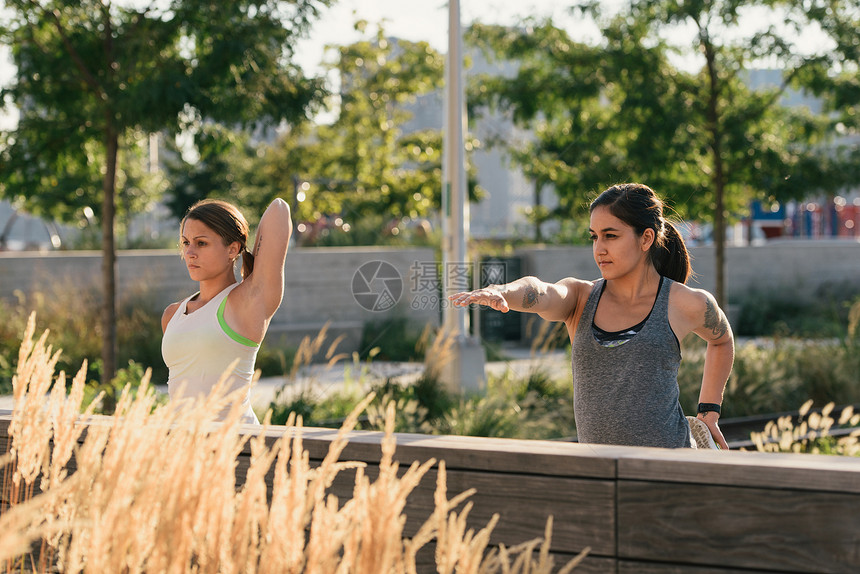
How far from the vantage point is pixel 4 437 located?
2.37 meters

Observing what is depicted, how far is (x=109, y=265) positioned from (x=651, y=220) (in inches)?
203

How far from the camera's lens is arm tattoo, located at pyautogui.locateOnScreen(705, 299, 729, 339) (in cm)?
268

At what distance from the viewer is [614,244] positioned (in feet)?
8.88

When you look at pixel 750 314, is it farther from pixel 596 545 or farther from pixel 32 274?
pixel 596 545

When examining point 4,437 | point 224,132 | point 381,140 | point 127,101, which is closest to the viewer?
point 4,437

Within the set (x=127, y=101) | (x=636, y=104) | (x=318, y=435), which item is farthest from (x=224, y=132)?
(x=318, y=435)

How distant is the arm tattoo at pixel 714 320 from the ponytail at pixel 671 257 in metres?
0.21

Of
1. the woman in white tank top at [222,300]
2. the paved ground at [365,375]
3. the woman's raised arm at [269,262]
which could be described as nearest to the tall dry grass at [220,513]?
the woman in white tank top at [222,300]

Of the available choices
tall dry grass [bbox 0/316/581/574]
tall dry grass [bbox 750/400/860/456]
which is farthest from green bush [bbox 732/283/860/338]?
tall dry grass [bbox 0/316/581/574]

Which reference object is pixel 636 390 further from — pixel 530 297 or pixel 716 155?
pixel 716 155

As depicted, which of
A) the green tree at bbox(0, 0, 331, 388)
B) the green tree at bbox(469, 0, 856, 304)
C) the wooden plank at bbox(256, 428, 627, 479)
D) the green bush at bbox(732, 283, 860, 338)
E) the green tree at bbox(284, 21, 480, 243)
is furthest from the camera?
the green bush at bbox(732, 283, 860, 338)

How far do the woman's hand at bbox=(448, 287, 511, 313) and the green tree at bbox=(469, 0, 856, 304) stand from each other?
6.46 m

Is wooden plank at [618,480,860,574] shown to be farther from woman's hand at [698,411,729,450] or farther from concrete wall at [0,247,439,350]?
concrete wall at [0,247,439,350]

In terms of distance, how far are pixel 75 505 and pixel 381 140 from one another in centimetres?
1226
